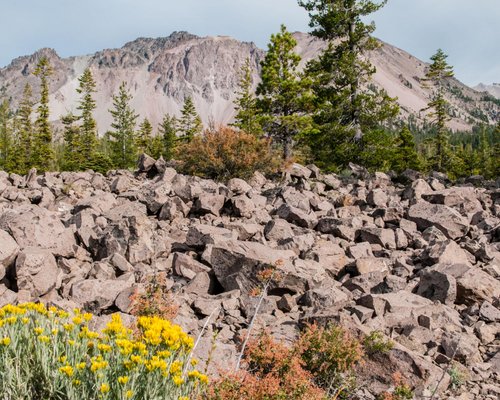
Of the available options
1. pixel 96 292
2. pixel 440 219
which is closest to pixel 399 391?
pixel 96 292

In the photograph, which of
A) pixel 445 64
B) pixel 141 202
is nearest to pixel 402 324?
pixel 141 202

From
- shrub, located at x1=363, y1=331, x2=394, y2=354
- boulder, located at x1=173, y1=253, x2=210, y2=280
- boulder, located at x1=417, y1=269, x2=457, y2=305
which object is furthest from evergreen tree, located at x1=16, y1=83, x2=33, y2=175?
shrub, located at x1=363, y1=331, x2=394, y2=354

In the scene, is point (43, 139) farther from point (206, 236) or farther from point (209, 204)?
point (206, 236)

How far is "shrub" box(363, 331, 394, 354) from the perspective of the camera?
5.16 metres

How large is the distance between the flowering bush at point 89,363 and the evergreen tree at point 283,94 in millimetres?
20407

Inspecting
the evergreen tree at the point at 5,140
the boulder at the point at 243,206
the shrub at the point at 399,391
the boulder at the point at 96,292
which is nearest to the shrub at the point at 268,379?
the shrub at the point at 399,391

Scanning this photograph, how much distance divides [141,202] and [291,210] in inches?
164

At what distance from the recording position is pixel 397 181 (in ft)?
56.8

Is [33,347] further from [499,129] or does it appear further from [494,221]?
[499,129]

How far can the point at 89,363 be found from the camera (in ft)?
10.4

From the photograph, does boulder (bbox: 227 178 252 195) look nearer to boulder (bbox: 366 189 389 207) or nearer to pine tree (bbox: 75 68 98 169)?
boulder (bbox: 366 189 389 207)

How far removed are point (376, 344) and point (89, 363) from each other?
347cm

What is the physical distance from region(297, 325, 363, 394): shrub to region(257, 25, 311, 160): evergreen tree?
18.4 metres

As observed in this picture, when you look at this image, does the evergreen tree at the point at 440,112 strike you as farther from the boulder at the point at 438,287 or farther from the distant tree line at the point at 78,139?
the boulder at the point at 438,287
